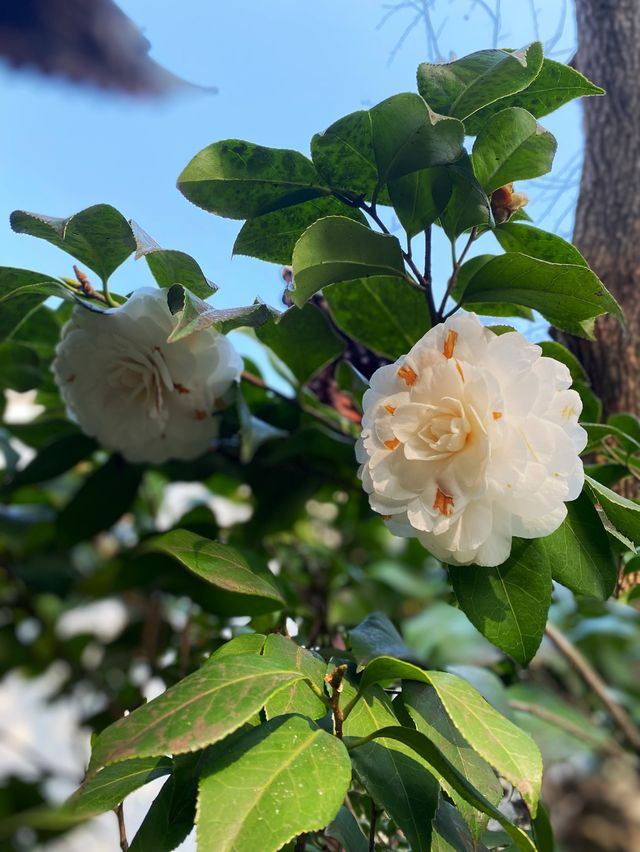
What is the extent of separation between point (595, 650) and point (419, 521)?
4.94 feet

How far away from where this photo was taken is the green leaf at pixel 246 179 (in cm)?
45

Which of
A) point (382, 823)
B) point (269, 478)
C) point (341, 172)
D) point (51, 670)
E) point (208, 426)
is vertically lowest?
point (51, 670)

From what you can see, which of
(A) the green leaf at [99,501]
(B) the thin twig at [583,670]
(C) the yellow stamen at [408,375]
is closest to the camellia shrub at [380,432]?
(C) the yellow stamen at [408,375]

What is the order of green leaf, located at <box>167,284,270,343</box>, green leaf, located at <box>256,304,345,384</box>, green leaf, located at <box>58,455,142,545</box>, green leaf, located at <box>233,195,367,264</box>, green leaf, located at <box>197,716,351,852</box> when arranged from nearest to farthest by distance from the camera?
green leaf, located at <box>197,716,351,852</box> → green leaf, located at <box>167,284,270,343</box> → green leaf, located at <box>233,195,367,264</box> → green leaf, located at <box>256,304,345,384</box> → green leaf, located at <box>58,455,142,545</box>

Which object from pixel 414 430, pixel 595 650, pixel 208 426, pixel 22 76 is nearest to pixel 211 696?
pixel 414 430

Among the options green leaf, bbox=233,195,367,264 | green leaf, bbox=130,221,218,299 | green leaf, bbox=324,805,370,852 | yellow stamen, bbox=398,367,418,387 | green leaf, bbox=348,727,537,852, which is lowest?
green leaf, bbox=324,805,370,852

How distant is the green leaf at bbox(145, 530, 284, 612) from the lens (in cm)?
43

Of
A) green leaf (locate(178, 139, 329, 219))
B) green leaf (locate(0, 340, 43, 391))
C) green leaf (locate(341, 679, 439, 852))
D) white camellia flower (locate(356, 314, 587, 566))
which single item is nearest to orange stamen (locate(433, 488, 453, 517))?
white camellia flower (locate(356, 314, 587, 566))

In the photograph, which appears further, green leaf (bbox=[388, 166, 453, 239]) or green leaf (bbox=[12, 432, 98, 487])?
green leaf (bbox=[12, 432, 98, 487])

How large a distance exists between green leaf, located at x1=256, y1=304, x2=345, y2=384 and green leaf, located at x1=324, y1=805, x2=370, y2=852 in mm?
344

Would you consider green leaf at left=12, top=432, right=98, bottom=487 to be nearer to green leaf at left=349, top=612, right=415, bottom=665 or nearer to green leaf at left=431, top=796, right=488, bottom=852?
green leaf at left=349, top=612, right=415, bottom=665

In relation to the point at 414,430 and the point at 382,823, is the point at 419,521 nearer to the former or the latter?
the point at 414,430

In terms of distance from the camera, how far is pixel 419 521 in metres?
0.38

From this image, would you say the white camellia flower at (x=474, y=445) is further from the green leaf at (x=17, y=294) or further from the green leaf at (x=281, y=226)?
the green leaf at (x=17, y=294)
